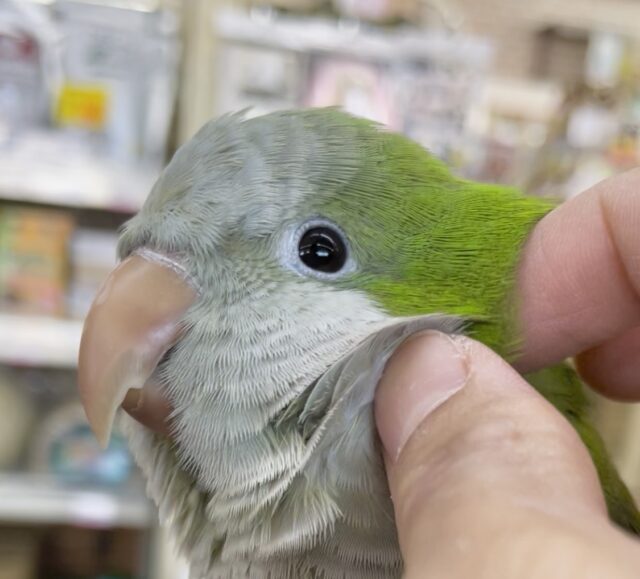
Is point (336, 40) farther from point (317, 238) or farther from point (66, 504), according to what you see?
point (66, 504)

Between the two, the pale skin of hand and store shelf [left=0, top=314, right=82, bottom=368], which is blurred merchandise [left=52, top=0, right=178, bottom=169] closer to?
store shelf [left=0, top=314, right=82, bottom=368]

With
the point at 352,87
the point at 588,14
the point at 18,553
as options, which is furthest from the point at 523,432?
the point at 588,14

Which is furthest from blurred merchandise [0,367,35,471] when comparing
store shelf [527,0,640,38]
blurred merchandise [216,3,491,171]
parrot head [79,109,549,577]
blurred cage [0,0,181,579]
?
store shelf [527,0,640,38]

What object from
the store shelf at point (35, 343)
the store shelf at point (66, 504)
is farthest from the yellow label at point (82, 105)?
the store shelf at point (66, 504)

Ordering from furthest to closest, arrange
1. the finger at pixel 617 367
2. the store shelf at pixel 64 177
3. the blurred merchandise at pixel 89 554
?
the blurred merchandise at pixel 89 554, the store shelf at pixel 64 177, the finger at pixel 617 367

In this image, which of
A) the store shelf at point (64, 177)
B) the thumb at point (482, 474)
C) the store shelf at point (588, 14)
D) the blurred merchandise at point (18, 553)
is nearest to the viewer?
the thumb at point (482, 474)

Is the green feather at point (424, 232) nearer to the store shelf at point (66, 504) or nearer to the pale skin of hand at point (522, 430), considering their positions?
the pale skin of hand at point (522, 430)
